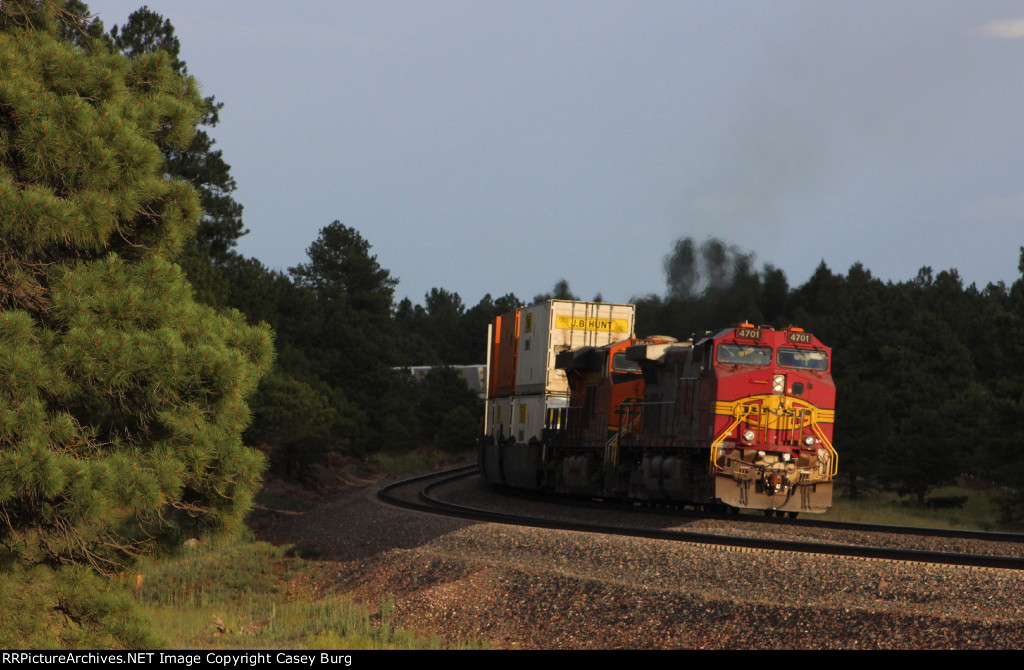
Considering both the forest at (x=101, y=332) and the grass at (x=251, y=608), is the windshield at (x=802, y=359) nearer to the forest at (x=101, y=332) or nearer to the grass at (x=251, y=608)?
the grass at (x=251, y=608)

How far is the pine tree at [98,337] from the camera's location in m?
9.40

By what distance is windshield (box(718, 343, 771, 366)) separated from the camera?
1941 centimetres

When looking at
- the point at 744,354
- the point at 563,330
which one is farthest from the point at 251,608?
the point at 563,330

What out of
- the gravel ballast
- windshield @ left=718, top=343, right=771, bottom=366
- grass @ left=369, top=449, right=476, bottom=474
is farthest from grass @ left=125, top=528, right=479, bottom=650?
grass @ left=369, top=449, right=476, bottom=474

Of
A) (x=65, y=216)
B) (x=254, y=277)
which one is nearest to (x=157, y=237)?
(x=65, y=216)

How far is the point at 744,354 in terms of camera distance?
19.5 m

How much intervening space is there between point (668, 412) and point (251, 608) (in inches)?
360

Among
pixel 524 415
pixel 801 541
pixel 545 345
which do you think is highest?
pixel 545 345

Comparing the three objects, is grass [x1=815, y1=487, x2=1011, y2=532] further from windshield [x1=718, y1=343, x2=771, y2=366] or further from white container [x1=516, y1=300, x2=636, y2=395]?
windshield [x1=718, y1=343, x2=771, y2=366]

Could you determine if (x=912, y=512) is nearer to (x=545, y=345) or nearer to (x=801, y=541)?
(x=545, y=345)

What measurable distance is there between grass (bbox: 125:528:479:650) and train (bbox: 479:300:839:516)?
284 inches

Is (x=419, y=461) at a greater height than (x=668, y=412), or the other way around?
(x=668, y=412)

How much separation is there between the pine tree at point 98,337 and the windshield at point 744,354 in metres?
10.6

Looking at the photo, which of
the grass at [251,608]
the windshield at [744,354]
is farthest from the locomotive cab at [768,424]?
the grass at [251,608]
